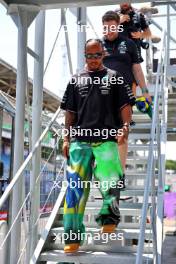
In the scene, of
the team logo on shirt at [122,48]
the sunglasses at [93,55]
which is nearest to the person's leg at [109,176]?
the sunglasses at [93,55]

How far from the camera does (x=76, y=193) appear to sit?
3.39m

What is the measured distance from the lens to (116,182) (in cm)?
334

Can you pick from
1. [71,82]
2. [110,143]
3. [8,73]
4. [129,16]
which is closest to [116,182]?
[110,143]

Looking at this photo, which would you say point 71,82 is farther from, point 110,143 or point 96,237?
point 96,237

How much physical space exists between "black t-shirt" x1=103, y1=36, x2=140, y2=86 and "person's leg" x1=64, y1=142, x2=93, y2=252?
1201mm

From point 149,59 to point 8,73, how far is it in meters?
3.70

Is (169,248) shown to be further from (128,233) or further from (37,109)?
A: (37,109)

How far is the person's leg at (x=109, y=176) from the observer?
3.33 metres

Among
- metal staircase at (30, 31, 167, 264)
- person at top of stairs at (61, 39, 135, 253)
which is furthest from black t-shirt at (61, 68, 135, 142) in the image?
metal staircase at (30, 31, 167, 264)

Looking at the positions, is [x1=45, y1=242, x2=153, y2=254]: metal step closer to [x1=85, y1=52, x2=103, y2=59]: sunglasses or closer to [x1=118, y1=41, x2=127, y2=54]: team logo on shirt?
[x1=85, y1=52, x2=103, y2=59]: sunglasses

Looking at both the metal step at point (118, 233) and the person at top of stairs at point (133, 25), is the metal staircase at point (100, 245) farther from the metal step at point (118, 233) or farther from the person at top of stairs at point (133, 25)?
the person at top of stairs at point (133, 25)

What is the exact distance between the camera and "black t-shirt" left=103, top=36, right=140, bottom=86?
4.33m

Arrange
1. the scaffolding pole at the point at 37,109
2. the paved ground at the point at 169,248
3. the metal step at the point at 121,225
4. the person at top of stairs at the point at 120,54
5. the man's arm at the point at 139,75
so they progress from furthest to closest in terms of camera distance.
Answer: the paved ground at the point at 169,248, the man's arm at the point at 139,75, the person at top of stairs at the point at 120,54, the scaffolding pole at the point at 37,109, the metal step at the point at 121,225

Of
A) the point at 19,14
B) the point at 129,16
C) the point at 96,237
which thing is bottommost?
the point at 96,237
